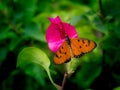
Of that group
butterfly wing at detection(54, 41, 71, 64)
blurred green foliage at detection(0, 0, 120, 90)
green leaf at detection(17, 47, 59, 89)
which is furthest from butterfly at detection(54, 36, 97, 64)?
blurred green foliage at detection(0, 0, 120, 90)

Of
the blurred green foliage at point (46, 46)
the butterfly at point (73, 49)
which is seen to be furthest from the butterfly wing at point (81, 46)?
the blurred green foliage at point (46, 46)

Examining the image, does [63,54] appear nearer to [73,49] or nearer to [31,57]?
[73,49]

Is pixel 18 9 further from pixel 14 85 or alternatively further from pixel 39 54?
pixel 39 54

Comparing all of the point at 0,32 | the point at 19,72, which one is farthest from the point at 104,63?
the point at 0,32

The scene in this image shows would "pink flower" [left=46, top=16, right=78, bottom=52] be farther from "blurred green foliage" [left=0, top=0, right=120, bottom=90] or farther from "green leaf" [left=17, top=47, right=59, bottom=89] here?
"blurred green foliage" [left=0, top=0, right=120, bottom=90]

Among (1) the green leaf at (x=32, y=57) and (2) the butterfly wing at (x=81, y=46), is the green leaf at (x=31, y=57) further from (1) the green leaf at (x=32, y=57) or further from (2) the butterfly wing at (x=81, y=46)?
(2) the butterfly wing at (x=81, y=46)

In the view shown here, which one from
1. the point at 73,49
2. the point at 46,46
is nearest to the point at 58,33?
the point at 73,49
